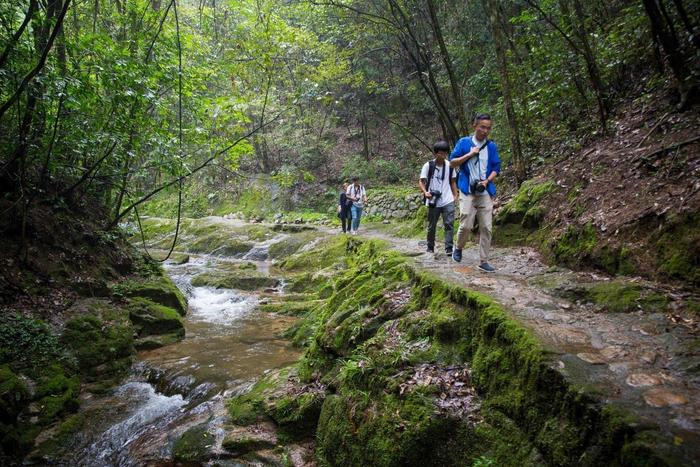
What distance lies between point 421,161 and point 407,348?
1652cm

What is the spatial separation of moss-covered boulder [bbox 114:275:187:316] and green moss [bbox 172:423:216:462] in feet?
15.5

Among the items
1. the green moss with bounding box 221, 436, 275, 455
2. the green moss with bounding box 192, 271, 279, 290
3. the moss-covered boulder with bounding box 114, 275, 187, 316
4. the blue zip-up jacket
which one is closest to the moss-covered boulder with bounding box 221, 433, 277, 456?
the green moss with bounding box 221, 436, 275, 455

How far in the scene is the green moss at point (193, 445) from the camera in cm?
414

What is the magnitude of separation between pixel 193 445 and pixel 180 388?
5.52ft

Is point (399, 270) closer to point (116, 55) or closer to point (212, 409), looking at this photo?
point (212, 409)

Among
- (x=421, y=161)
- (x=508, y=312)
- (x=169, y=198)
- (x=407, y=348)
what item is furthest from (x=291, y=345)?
(x=169, y=198)

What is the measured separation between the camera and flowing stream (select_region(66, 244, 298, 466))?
14.9 feet

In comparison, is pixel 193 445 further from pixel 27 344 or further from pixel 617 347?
pixel 617 347

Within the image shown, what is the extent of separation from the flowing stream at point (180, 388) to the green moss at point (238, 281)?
244 centimetres

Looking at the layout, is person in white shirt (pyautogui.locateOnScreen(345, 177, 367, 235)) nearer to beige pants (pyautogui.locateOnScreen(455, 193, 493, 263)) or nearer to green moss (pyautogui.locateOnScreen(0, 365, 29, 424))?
beige pants (pyautogui.locateOnScreen(455, 193, 493, 263))

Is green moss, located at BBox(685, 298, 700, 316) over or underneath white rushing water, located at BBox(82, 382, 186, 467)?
over

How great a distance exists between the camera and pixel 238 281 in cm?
1205

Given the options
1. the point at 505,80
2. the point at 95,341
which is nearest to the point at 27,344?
the point at 95,341

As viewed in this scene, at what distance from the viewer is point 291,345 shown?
7238 millimetres
